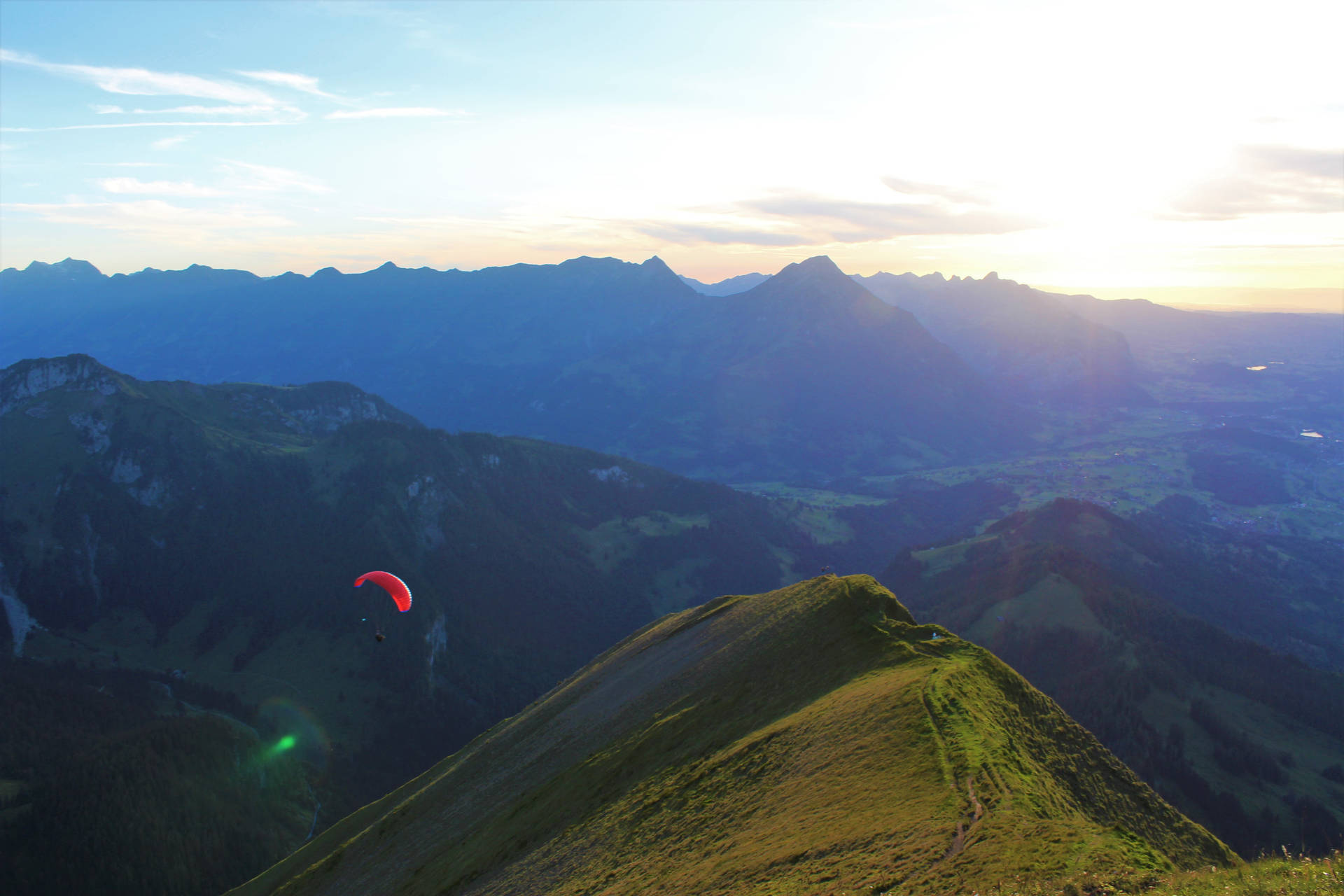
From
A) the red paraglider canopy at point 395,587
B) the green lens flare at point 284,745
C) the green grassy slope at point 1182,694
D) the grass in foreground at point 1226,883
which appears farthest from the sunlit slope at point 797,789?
the green grassy slope at point 1182,694

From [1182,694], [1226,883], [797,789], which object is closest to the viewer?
[1226,883]

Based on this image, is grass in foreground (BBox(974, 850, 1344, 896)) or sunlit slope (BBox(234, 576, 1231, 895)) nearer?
grass in foreground (BBox(974, 850, 1344, 896))

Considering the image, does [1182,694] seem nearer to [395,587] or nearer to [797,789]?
[797,789]

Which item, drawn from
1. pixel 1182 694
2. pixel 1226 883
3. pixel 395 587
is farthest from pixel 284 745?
pixel 1182 694

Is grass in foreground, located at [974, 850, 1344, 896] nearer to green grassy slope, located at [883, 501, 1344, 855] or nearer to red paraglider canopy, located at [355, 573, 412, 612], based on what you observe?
red paraglider canopy, located at [355, 573, 412, 612]

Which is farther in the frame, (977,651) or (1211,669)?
(1211,669)

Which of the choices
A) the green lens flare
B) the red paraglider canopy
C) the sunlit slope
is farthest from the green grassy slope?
the green lens flare

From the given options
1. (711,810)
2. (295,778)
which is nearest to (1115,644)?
(711,810)

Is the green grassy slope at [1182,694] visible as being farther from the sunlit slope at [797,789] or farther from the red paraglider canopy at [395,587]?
the red paraglider canopy at [395,587]

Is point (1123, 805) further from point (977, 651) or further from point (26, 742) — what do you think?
point (26, 742)
